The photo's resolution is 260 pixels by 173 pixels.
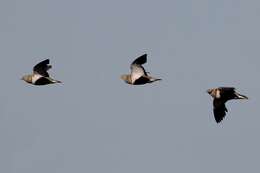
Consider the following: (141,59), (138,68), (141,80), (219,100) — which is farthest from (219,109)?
(141,59)

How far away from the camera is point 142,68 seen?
160 m

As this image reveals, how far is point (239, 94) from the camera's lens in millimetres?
158625

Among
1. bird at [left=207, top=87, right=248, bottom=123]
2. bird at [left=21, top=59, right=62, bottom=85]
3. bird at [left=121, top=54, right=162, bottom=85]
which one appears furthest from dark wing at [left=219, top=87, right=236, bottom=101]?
bird at [left=21, top=59, right=62, bottom=85]

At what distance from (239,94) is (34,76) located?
35.1 ft

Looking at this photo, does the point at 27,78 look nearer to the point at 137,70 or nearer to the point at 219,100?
the point at 137,70

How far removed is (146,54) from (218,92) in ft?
13.7

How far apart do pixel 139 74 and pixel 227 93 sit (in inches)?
184

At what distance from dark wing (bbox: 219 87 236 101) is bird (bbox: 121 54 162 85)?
3479 millimetres

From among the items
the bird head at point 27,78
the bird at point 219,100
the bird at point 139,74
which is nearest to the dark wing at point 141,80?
the bird at point 139,74

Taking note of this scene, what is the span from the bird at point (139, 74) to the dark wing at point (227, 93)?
137 inches

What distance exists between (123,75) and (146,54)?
125 inches

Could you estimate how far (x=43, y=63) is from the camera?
160m

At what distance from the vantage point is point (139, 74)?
160 metres

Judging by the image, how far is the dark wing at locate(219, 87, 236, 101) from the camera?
15862cm
